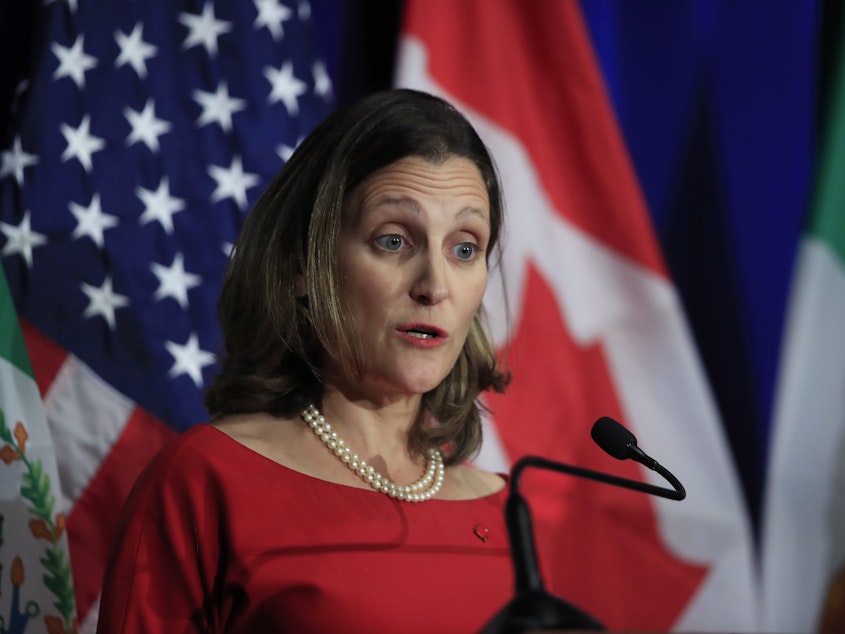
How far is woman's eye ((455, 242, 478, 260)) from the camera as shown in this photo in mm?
1500

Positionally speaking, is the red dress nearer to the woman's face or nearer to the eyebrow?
the woman's face

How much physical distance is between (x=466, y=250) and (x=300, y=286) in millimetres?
247

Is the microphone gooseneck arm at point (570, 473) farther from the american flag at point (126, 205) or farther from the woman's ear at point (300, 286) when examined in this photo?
the american flag at point (126, 205)

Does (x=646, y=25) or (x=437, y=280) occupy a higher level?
(x=646, y=25)

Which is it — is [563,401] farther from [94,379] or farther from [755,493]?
[94,379]

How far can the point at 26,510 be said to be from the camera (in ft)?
5.24

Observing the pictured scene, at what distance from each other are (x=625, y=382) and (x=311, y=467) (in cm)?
141

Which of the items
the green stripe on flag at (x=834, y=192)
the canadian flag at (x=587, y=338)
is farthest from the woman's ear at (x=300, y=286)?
the green stripe on flag at (x=834, y=192)

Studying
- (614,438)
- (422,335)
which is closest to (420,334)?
(422,335)

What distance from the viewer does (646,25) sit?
2.98 meters

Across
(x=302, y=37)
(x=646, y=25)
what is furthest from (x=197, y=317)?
(x=646, y=25)

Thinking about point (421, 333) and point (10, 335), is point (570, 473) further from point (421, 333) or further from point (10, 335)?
point (10, 335)

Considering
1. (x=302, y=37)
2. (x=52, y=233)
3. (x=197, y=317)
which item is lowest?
(x=197, y=317)

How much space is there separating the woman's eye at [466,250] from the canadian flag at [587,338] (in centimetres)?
98
